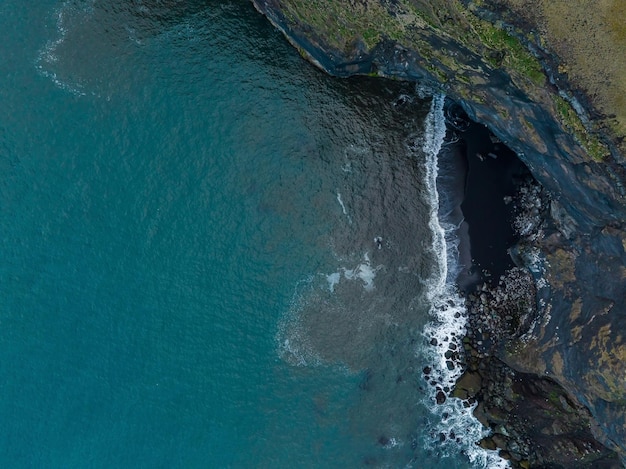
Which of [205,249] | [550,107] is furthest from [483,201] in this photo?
[205,249]

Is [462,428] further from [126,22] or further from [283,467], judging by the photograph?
[126,22]

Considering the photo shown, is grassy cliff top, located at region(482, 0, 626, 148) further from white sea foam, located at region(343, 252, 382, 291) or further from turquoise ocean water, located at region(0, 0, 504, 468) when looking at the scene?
white sea foam, located at region(343, 252, 382, 291)

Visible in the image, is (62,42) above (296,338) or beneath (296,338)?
above

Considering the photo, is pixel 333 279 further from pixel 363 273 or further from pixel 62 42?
pixel 62 42

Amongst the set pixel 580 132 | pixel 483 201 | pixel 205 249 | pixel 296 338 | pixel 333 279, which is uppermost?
pixel 580 132

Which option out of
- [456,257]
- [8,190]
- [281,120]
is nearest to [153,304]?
[8,190]

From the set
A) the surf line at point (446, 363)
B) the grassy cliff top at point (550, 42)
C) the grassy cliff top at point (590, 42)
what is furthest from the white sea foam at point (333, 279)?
the grassy cliff top at point (590, 42)

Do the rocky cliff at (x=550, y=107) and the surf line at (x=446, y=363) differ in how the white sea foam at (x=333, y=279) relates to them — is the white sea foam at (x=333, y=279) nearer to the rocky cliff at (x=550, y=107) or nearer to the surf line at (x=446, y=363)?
the surf line at (x=446, y=363)
